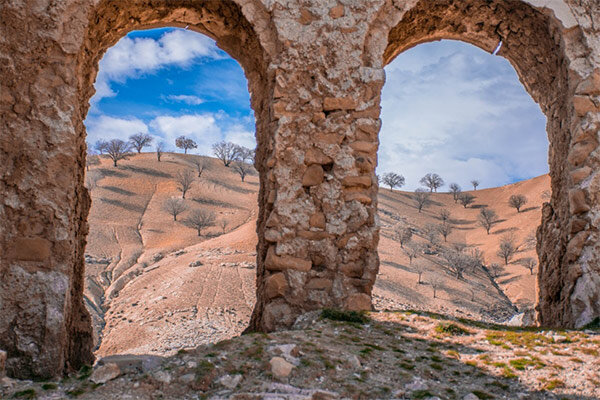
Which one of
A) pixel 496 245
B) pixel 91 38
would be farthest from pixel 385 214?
pixel 91 38

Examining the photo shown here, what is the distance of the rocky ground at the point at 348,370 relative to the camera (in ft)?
9.37

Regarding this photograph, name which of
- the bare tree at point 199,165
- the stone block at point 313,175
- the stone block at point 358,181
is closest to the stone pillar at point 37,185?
the stone block at point 313,175

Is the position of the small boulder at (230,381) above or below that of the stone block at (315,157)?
below

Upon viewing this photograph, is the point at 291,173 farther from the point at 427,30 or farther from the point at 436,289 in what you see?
the point at 436,289

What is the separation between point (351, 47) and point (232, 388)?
3881 millimetres

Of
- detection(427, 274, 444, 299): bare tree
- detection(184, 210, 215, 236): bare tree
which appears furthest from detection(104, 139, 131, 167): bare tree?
detection(427, 274, 444, 299): bare tree

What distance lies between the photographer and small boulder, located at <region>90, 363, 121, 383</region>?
2969 mm

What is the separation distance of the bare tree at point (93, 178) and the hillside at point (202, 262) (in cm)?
32

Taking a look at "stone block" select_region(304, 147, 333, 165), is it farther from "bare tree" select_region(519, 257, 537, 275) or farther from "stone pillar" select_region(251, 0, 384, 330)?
A: "bare tree" select_region(519, 257, 537, 275)

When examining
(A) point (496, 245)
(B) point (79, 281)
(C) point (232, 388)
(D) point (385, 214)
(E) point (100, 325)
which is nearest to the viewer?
(C) point (232, 388)

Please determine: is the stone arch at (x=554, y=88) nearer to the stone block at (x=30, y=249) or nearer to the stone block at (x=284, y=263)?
the stone block at (x=284, y=263)

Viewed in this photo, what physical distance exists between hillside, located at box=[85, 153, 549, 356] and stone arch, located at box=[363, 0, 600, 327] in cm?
581

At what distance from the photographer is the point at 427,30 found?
688 cm

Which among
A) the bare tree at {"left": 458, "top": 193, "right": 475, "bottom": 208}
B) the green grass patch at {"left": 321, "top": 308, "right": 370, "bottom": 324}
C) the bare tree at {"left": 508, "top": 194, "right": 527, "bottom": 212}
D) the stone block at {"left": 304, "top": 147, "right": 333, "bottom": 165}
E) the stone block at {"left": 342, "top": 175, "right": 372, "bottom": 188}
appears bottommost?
the green grass patch at {"left": 321, "top": 308, "right": 370, "bottom": 324}
